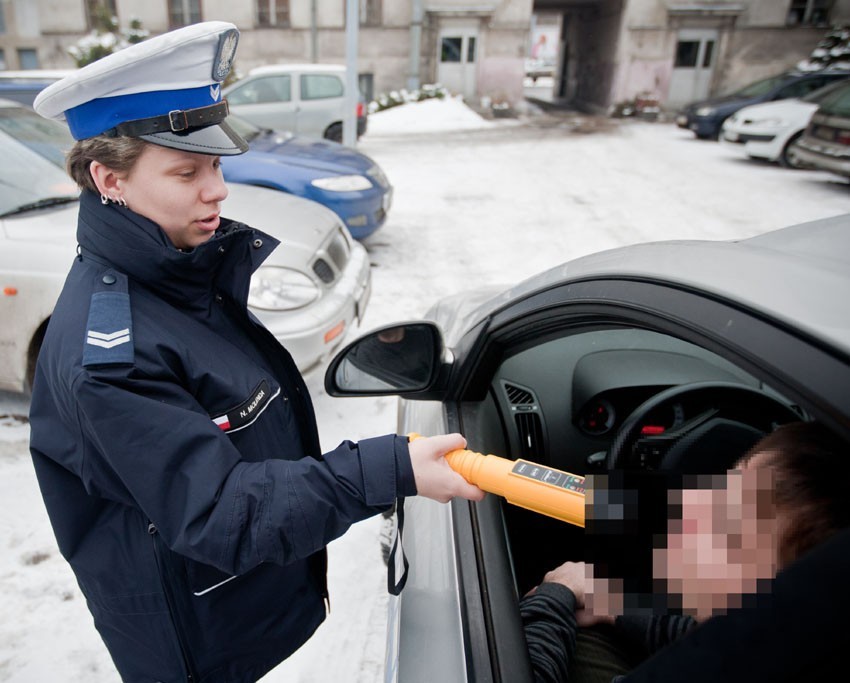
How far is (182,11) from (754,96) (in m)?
18.6

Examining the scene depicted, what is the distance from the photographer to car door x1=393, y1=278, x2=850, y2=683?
92 cm

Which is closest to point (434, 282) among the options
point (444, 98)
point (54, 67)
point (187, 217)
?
point (187, 217)

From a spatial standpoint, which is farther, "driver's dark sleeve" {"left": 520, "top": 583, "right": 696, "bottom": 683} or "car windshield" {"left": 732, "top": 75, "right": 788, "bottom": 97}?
"car windshield" {"left": 732, "top": 75, "right": 788, "bottom": 97}

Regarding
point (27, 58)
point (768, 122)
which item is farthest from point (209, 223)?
point (27, 58)

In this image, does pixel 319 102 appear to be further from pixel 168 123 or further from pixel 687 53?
pixel 687 53

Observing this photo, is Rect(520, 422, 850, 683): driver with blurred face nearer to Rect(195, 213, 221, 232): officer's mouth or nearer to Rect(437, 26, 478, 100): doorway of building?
Rect(195, 213, 221, 232): officer's mouth

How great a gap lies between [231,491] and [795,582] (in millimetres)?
809

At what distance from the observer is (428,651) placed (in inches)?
49.1

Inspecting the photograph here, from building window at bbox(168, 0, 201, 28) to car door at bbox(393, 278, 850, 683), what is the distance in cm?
2435

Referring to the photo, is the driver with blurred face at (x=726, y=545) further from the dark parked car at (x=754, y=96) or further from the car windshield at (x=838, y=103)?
the dark parked car at (x=754, y=96)

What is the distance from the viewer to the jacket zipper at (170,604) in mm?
1244

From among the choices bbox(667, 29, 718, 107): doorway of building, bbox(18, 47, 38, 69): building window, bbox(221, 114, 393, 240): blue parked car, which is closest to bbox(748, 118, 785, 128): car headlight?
bbox(221, 114, 393, 240): blue parked car

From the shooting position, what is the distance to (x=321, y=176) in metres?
5.85

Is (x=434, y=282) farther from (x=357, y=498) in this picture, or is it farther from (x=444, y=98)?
(x=444, y=98)
